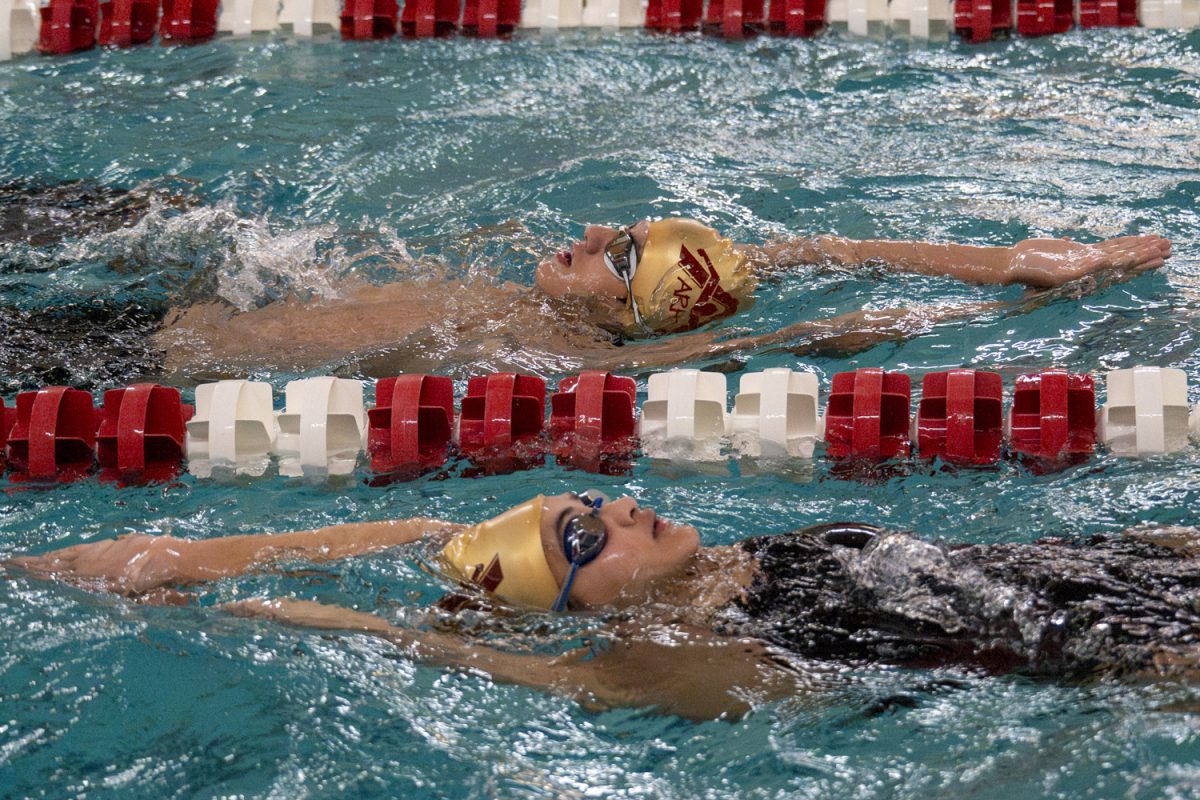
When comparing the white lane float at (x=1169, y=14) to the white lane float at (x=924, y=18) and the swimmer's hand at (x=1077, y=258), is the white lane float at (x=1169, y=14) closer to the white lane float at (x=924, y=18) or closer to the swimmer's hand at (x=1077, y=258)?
the white lane float at (x=924, y=18)

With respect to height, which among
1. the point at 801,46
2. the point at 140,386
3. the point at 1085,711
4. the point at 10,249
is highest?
the point at 801,46

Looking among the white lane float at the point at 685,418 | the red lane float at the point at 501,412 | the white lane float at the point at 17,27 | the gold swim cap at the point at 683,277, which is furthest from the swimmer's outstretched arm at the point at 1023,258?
the white lane float at the point at 17,27

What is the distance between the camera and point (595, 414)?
11.0 ft

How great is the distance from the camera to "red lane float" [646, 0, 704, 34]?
6.22m

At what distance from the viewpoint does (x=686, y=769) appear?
226cm

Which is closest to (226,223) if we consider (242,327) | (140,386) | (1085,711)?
(242,327)

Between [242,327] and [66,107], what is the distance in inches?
91.9

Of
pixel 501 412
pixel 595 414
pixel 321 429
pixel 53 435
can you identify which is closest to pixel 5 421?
pixel 53 435

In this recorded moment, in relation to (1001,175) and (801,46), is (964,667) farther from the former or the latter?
(801,46)

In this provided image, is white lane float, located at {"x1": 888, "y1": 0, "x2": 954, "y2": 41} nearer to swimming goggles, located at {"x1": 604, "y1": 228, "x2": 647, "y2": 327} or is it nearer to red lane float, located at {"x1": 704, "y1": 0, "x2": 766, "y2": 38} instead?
red lane float, located at {"x1": 704, "y1": 0, "x2": 766, "y2": 38}

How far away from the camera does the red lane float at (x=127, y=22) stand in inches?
247

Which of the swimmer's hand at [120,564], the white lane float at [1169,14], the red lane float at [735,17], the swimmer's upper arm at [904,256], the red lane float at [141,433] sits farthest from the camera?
the red lane float at [735,17]

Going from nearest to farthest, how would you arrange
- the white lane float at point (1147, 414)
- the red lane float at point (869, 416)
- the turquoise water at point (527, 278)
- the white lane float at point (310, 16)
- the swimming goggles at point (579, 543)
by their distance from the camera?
the turquoise water at point (527, 278) < the swimming goggles at point (579, 543) < the white lane float at point (1147, 414) < the red lane float at point (869, 416) < the white lane float at point (310, 16)

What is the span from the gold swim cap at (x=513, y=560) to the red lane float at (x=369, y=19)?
439cm
